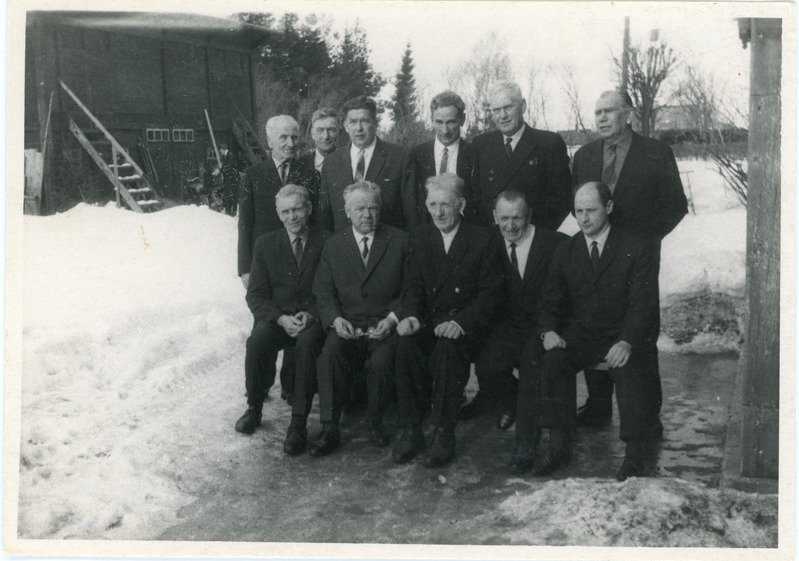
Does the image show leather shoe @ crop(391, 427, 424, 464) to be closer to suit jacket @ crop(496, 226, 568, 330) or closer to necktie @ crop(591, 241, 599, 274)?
suit jacket @ crop(496, 226, 568, 330)

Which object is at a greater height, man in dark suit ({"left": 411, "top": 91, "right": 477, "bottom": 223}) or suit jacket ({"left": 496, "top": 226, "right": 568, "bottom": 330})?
man in dark suit ({"left": 411, "top": 91, "right": 477, "bottom": 223})

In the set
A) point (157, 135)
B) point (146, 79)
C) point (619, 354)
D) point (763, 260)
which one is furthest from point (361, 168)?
point (157, 135)

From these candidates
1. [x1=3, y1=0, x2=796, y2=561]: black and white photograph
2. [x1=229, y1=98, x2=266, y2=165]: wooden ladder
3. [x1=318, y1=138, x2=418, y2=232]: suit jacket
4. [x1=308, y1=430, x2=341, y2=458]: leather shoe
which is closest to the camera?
[x1=3, y1=0, x2=796, y2=561]: black and white photograph

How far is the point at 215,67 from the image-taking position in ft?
22.0

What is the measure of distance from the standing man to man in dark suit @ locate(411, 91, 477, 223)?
0.68 meters

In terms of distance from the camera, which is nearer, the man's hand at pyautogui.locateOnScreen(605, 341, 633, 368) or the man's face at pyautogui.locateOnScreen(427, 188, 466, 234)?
the man's hand at pyautogui.locateOnScreen(605, 341, 633, 368)

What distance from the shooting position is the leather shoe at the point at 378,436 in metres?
3.85

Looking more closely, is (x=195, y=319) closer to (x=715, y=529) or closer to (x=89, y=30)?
(x=89, y=30)

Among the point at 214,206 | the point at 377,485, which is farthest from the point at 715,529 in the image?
the point at 214,206

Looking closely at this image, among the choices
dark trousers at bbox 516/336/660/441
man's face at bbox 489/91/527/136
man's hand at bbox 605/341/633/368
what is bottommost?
dark trousers at bbox 516/336/660/441

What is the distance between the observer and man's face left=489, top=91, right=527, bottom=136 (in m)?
4.02

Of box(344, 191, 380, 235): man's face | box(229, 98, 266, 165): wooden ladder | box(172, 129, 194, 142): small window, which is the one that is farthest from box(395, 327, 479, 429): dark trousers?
box(172, 129, 194, 142): small window

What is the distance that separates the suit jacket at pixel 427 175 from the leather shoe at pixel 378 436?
49.1 inches

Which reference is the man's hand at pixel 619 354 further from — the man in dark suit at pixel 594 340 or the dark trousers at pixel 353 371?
the dark trousers at pixel 353 371
